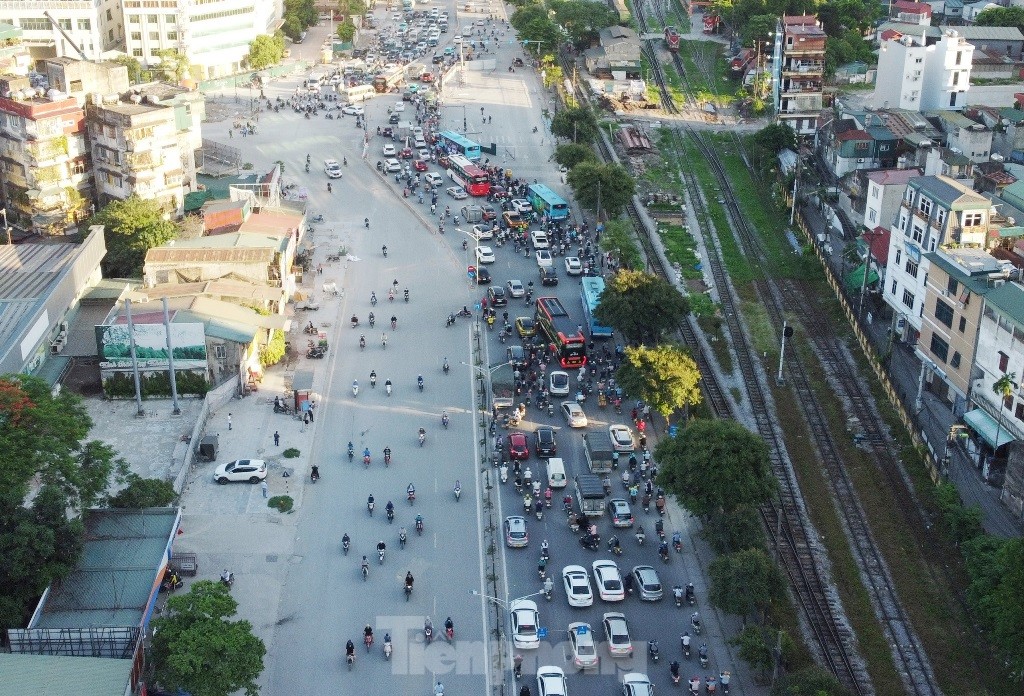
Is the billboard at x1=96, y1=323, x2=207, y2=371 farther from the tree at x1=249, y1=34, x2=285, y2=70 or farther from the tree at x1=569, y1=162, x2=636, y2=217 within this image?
the tree at x1=249, y1=34, x2=285, y2=70

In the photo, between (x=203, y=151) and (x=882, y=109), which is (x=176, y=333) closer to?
(x=203, y=151)

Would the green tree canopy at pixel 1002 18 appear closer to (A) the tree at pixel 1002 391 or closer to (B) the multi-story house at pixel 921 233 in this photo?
(B) the multi-story house at pixel 921 233

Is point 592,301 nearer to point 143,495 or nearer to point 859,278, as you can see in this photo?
point 859,278

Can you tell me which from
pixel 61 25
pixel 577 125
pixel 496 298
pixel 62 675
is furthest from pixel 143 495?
pixel 61 25

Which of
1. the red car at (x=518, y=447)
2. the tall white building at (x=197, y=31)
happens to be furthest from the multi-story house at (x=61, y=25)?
the red car at (x=518, y=447)

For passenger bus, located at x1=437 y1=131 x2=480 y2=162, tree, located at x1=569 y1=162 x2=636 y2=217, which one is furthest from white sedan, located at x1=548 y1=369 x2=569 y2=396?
passenger bus, located at x1=437 y1=131 x2=480 y2=162

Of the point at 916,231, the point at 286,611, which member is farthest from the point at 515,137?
the point at 286,611
